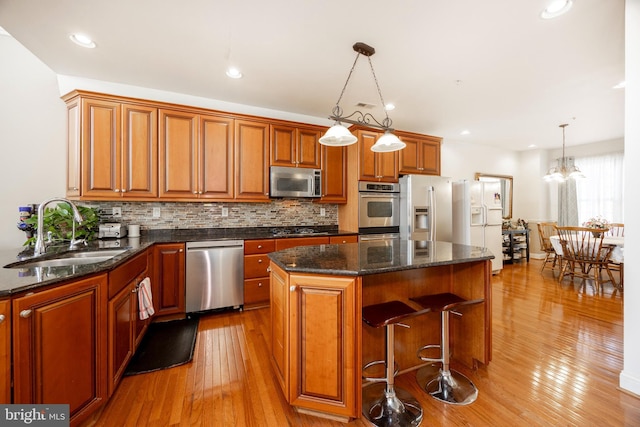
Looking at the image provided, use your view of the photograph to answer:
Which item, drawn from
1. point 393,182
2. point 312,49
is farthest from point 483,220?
point 312,49

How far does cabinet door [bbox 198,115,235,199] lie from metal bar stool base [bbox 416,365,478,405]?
2.73 metres

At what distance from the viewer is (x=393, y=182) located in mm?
4090

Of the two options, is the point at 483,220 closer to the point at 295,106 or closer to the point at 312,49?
the point at 295,106

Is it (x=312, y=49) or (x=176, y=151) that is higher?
(x=312, y=49)

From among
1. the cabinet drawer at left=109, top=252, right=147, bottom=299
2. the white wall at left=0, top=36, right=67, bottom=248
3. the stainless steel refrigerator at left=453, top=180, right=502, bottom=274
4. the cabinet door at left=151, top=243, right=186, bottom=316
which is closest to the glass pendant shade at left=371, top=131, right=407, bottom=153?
the cabinet drawer at left=109, top=252, right=147, bottom=299

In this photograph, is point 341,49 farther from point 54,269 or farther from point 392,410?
point 392,410

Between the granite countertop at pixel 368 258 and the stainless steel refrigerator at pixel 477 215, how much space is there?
2724 millimetres

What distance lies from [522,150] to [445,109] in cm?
411

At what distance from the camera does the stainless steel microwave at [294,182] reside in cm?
350

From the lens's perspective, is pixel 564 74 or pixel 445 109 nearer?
pixel 564 74

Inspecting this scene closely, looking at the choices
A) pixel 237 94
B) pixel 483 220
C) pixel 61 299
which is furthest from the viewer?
pixel 483 220

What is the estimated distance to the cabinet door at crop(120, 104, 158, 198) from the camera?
2826 mm

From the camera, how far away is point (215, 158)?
321cm

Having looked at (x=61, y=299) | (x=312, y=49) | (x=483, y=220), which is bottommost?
(x=61, y=299)
